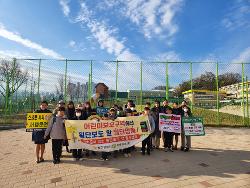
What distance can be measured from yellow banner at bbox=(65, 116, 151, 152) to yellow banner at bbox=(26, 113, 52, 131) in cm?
71

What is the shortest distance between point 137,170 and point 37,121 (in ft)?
10.8

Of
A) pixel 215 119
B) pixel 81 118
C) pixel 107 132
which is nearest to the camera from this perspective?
pixel 107 132

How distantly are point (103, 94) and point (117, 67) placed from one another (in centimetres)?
220

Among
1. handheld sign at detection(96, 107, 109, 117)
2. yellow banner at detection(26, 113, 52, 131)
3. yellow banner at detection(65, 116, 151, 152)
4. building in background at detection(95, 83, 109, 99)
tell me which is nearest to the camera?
yellow banner at detection(65, 116, 151, 152)

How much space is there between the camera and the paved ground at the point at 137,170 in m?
4.96

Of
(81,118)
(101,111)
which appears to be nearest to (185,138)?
(101,111)

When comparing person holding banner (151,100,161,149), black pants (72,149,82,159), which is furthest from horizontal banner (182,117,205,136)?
black pants (72,149,82,159)

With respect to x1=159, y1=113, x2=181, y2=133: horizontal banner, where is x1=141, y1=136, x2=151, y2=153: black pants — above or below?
below

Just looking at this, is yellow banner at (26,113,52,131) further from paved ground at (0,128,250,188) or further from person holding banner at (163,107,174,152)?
person holding banner at (163,107,174,152)

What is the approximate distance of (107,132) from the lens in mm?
6824

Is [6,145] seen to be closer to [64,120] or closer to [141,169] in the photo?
[64,120]

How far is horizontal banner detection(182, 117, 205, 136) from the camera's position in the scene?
786 cm

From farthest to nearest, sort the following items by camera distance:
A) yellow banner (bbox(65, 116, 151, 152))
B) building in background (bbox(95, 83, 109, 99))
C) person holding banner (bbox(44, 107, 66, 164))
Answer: building in background (bbox(95, 83, 109, 99))
yellow banner (bbox(65, 116, 151, 152))
person holding banner (bbox(44, 107, 66, 164))

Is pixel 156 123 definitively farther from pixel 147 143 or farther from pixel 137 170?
pixel 137 170
